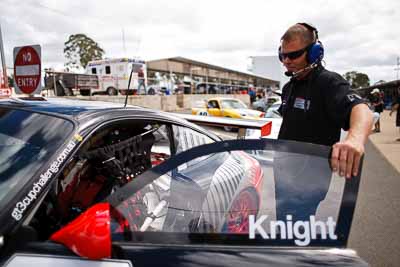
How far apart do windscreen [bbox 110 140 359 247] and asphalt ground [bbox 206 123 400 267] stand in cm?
49

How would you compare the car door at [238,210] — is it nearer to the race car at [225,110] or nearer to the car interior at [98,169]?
the car interior at [98,169]

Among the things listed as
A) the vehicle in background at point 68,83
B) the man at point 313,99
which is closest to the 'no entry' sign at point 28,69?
the man at point 313,99

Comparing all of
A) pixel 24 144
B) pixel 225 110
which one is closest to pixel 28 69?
pixel 24 144

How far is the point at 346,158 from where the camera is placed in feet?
4.31

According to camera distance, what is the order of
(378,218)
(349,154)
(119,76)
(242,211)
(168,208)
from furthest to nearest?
(119,76) → (378,218) → (168,208) → (242,211) → (349,154)

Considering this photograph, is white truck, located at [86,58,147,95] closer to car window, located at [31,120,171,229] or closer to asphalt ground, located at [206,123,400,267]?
asphalt ground, located at [206,123,400,267]

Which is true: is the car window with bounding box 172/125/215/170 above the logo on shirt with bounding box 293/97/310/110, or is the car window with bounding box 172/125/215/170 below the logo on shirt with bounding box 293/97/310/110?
below

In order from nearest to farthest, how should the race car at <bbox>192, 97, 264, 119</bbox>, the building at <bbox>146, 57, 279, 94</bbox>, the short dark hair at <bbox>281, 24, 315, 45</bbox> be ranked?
the short dark hair at <bbox>281, 24, 315, 45</bbox>, the race car at <bbox>192, 97, 264, 119</bbox>, the building at <bbox>146, 57, 279, 94</bbox>

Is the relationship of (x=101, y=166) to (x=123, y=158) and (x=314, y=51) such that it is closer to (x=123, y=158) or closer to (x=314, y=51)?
(x=123, y=158)

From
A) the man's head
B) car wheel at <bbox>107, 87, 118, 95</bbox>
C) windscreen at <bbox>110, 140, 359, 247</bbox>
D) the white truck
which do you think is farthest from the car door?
car wheel at <bbox>107, 87, 118, 95</bbox>

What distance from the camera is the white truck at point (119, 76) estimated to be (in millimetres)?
20453

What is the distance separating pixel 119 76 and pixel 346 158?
68.0ft

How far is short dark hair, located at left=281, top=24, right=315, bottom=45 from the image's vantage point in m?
2.04

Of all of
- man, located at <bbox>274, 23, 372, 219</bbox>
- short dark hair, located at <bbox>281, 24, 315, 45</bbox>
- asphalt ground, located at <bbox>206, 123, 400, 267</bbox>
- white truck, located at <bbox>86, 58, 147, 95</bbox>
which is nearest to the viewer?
man, located at <bbox>274, 23, 372, 219</bbox>
